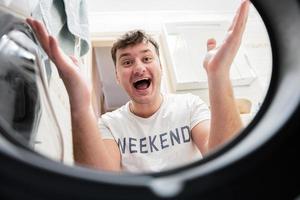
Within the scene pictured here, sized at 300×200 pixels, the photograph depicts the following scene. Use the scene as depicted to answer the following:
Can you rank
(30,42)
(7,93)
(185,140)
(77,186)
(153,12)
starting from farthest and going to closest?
(153,12) < (185,140) < (30,42) < (7,93) < (77,186)

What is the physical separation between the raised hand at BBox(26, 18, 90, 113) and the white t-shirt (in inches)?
12.8

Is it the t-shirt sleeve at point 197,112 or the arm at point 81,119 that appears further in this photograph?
the t-shirt sleeve at point 197,112

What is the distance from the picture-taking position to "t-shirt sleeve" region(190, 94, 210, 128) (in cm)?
115

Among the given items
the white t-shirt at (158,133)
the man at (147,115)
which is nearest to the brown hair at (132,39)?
the man at (147,115)

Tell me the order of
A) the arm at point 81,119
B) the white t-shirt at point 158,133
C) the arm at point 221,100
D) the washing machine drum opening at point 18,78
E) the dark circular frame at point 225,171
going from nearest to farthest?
the dark circular frame at point 225,171
the washing machine drum opening at point 18,78
the arm at point 81,119
the arm at point 221,100
the white t-shirt at point 158,133

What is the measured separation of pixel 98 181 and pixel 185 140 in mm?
887

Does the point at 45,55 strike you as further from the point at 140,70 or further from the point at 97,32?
the point at 97,32

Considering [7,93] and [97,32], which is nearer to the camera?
[7,93]

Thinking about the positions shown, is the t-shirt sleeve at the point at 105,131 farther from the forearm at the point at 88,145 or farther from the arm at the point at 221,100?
the arm at the point at 221,100

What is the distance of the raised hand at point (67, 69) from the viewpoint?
646 mm

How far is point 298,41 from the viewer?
357 millimetres

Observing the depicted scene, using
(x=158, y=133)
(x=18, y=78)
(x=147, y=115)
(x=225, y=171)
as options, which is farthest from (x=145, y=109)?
(x=225, y=171)

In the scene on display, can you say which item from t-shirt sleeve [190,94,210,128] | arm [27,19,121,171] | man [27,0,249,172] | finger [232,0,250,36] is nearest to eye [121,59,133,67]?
man [27,0,249,172]

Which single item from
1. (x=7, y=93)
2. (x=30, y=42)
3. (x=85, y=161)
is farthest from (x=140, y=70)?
(x=7, y=93)
